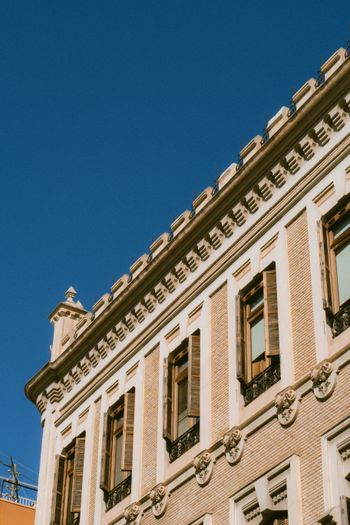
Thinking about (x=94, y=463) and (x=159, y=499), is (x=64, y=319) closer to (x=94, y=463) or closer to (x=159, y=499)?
(x=94, y=463)

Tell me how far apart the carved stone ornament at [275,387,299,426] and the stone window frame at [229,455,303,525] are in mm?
741

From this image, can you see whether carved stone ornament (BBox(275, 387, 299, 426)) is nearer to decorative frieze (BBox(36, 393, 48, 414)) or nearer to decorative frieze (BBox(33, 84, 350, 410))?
decorative frieze (BBox(33, 84, 350, 410))

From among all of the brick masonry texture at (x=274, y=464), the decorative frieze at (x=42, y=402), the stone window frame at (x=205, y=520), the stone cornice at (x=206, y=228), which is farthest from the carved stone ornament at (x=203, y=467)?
the decorative frieze at (x=42, y=402)

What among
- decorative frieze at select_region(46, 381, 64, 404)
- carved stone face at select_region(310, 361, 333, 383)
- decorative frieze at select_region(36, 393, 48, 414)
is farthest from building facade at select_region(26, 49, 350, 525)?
decorative frieze at select_region(36, 393, 48, 414)

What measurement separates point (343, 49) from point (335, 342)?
228 inches

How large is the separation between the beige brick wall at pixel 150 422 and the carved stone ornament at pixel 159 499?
32 centimetres

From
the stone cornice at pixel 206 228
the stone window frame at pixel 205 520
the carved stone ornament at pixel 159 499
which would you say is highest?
the stone cornice at pixel 206 228

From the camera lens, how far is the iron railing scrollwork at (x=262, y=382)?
69.4 feet

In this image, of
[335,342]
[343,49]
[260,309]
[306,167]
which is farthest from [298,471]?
[343,49]

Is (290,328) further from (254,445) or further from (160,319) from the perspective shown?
(160,319)

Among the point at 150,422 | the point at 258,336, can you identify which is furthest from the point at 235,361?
the point at 150,422

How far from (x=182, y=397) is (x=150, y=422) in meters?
0.91

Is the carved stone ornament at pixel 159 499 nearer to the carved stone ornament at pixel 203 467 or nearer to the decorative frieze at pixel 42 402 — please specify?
the carved stone ornament at pixel 203 467

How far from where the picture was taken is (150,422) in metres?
24.6
